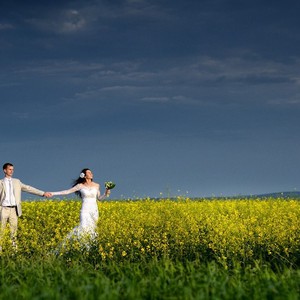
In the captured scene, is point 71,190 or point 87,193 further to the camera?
point 71,190

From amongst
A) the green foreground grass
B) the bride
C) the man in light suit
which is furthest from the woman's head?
the green foreground grass

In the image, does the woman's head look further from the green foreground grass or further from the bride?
the green foreground grass

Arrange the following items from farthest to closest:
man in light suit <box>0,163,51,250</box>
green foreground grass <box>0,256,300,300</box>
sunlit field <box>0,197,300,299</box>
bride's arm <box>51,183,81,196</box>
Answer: bride's arm <box>51,183,81,196</box> < man in light suit <box>0,163,51,250</box> < sunlit field <box>0,197,300,299</box> < green foreground grass <box>0,256,300,300</box>

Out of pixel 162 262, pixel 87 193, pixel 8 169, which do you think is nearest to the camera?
pixel 162 262

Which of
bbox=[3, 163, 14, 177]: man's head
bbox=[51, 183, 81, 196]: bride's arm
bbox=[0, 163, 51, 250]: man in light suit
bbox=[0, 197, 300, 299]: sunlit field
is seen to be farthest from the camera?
bbox=[51, 183, 81, 196]: bride's arm

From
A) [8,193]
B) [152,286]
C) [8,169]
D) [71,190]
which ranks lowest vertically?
[152,286]

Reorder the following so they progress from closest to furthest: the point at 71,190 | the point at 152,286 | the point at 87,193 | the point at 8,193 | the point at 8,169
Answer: the point at 152,286 < the point at 8,169 < the point at 8,193 < the point at 87,193 < the point at 71,190

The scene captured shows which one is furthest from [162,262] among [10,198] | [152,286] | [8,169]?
[10,198]

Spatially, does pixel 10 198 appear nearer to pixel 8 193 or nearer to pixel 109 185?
pixel 8 193

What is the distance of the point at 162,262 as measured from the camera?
11.9 metres

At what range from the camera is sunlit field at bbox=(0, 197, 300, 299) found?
8820mm

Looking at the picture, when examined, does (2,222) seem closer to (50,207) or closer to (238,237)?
(50,207)

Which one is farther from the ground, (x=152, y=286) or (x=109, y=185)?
(x=109, y=185)

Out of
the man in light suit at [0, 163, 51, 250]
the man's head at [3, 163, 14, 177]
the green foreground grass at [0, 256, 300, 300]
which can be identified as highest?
the man's head at [3, 163, 14, 177]
